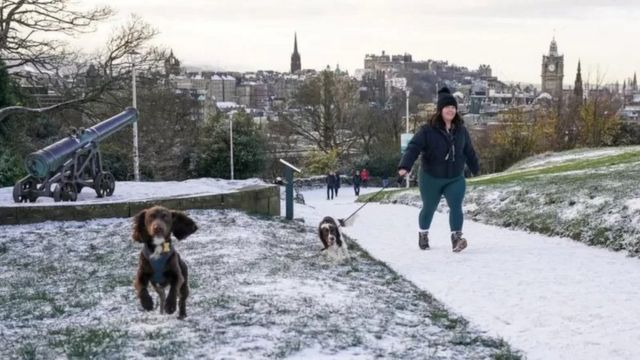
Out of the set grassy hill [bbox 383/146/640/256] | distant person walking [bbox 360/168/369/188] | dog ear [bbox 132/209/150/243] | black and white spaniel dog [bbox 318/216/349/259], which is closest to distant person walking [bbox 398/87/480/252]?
black and white spaniel dog [bbox 318/216/349/259]

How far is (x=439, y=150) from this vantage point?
8352mm

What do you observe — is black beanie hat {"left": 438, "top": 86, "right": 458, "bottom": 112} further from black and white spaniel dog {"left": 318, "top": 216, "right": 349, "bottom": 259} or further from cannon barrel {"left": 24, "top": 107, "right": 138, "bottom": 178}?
cannon barrel {"left": 24, "top": 107, "right": 138, "bottom": 178}

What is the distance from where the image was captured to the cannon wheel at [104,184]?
39.3 feet

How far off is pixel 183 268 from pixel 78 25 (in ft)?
53.6

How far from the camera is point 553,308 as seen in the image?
5699mm

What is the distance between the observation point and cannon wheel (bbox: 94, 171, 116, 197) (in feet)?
39.3

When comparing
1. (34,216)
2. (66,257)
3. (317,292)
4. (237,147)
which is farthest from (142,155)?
(317,292)

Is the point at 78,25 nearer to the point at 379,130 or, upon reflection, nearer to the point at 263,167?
the point at 263,167

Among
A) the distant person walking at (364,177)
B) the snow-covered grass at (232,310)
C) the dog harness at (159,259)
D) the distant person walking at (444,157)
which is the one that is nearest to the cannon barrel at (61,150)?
the snow-covered grass at (232,310)

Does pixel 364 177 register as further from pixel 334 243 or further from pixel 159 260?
pixel 159 260

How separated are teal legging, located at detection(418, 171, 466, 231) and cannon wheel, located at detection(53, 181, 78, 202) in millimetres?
5758

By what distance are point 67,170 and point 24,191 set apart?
0.75 meters

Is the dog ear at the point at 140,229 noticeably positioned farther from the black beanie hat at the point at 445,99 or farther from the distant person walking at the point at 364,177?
the distant person walking at the point at 364,177

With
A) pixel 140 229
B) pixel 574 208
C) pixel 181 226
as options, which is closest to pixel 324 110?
pixel 574 208
